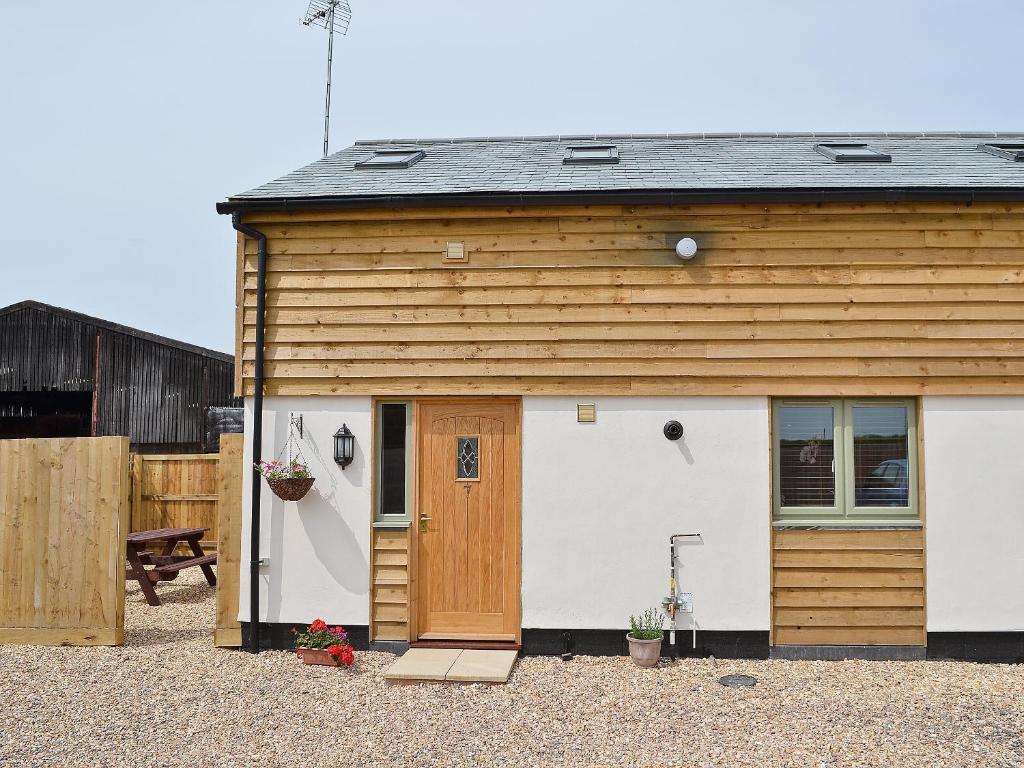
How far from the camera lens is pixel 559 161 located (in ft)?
25.8

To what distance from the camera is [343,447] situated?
6301 millimetres

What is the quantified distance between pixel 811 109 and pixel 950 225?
994 centimetres

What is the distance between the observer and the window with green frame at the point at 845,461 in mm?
6160

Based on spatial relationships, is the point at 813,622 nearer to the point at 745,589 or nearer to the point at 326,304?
the point at 745,589

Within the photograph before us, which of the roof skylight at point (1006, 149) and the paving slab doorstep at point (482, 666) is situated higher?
the roof skylight at point (1006, 149)

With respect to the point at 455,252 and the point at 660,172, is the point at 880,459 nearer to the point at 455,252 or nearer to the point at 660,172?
the point at 660,172

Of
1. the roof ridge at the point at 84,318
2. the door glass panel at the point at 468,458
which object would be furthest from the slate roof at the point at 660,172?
the roof ridge at the point at 84,318

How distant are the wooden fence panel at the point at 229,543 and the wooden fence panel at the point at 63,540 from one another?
87cm

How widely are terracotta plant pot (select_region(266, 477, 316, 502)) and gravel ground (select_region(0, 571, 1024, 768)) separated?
4.36 feet

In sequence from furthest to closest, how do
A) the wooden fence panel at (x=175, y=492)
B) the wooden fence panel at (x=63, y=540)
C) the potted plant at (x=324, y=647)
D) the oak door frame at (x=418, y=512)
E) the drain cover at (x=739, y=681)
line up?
the wooden fence panel at (x=175, y=492) → the wooden fence panel at (x=63, y=540) → the oak door frame at (x=418, y=512) → the potted plant at (x=324, y=647) → the drain cover at (x=739, y=681)

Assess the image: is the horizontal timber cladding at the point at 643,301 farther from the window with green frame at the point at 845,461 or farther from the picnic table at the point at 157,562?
the picnic table at the point at 157,562

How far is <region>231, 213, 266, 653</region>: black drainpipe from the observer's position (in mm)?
6273

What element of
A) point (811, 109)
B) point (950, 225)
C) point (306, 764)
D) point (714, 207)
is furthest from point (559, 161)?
point (811, 109)

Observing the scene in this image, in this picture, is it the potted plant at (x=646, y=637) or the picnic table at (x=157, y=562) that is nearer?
the potted plant at (x=646, y=637)
